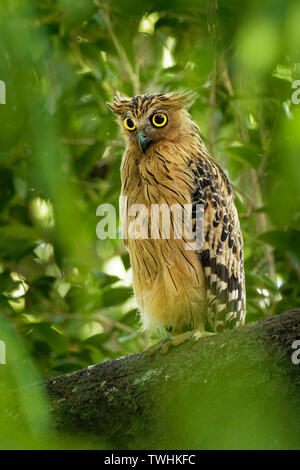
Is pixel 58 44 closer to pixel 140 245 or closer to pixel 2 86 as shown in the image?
pixel 140 245

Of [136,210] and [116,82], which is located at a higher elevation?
[116,82]

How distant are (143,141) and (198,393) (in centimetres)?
170

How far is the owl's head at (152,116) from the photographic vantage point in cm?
237

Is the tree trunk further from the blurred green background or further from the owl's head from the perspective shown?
the owl's head

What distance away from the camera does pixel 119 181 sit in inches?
110

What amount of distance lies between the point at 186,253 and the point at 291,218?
515 mm

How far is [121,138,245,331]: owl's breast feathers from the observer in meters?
2.37

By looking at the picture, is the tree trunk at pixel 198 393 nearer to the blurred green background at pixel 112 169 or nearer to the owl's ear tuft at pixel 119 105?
the blurred green background at pixel 112 169

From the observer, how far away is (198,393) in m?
0.77

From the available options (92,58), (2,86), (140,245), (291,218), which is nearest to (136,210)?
(140,245)
